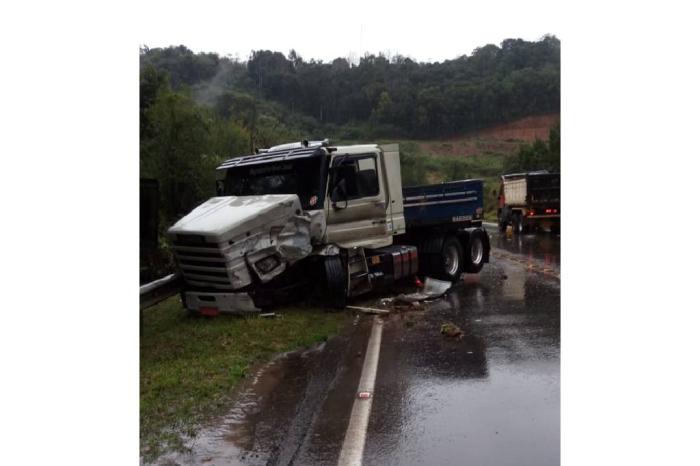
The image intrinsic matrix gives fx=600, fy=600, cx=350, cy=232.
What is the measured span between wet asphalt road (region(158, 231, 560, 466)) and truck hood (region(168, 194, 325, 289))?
62.0 inches

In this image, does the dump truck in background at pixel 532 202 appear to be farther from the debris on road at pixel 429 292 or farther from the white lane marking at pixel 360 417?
Answer: the white lane marking at pixel 360 417

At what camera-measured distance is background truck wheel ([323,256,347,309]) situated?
30.0 feet

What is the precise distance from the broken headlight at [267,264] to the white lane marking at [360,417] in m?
2.12

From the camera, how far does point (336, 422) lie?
4707mm

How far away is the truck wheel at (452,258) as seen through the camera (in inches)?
473

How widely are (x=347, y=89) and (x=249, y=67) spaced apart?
8075mm

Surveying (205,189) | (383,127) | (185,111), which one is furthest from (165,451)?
(383,127)

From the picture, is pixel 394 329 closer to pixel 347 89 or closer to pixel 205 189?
pixel 205 189

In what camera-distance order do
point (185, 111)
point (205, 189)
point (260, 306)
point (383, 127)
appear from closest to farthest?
point (260, 306)
point (205, 189)
point (185, 111)
point (383, 127)

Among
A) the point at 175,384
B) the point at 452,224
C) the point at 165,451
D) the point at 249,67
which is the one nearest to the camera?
the point at 165,451

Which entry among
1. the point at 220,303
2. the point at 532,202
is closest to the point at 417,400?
the point at 220,303

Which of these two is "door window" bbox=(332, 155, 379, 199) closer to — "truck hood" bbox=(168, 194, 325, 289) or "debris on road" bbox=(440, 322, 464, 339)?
"truck hood" bbox=(168, 194, 325, 289)

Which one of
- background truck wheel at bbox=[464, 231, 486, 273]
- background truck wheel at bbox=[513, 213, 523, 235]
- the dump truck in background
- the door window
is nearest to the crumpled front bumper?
the door window

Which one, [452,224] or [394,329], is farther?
[452,224]
